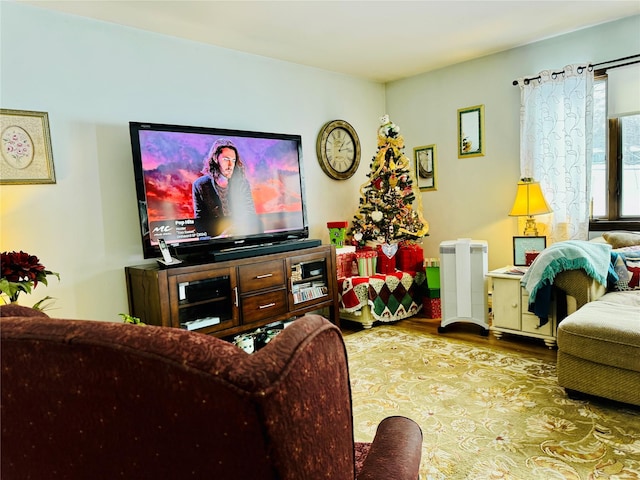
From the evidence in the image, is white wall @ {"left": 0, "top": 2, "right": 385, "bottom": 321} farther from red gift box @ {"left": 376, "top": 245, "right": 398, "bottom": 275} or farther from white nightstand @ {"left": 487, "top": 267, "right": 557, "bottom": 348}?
white nightstand @ {"left": 487, "top": 267, "right": 557, "bottom": 348}

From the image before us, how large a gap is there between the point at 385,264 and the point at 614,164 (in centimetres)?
220

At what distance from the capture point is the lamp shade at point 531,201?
3754 millimetres

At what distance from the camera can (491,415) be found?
7.68 feet

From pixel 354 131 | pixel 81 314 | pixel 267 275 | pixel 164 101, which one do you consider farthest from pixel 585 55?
pixel 81 314

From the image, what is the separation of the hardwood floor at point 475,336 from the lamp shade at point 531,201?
1.08 meters

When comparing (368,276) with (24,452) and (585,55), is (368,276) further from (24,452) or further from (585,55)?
(24,452)

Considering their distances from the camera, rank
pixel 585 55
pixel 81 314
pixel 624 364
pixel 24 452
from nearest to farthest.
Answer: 1. pixel 24 452
2. pixel 624 364
3. pixel 81 314
4. pixel 585 55

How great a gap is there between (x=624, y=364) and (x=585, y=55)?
9.38 feet

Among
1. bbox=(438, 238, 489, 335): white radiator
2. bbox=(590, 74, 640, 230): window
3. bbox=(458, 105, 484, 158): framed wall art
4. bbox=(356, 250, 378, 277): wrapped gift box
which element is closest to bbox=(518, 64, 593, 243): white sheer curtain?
bbox=(590, 74, 640, 230): window

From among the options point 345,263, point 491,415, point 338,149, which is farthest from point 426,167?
point 491,415

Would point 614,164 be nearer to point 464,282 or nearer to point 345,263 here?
point 464,282

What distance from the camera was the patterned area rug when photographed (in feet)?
6.18

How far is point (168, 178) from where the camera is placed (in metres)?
3.20

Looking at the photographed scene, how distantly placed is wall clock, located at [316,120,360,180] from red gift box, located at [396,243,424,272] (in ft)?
3.53
